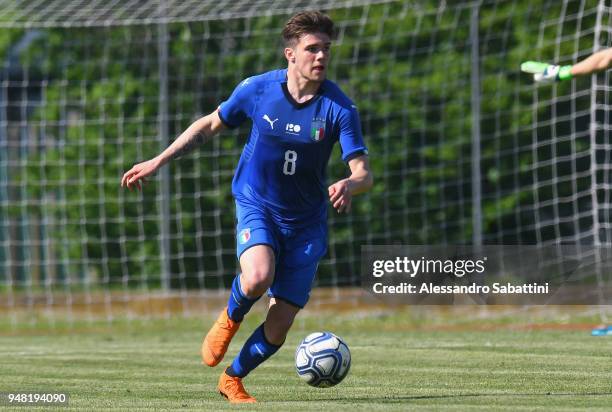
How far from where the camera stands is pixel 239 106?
8.15 metres

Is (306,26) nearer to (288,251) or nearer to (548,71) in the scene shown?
(288,251)

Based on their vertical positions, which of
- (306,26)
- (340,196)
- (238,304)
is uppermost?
(306,26)

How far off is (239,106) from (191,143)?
0.38 meters

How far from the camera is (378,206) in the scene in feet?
64.5

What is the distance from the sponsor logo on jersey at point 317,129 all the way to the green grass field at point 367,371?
5.07ft

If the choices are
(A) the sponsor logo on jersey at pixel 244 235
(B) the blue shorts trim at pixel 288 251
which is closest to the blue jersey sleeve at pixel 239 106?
(B) the blue shorts trim at pixel 288 251

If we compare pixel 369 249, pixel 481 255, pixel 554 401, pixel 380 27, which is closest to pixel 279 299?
pixel 554 401

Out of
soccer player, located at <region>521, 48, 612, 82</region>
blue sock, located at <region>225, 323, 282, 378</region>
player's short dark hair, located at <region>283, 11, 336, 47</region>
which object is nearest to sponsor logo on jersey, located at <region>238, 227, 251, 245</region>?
blue sock, located at <region>225, 323, 282, 378</region>

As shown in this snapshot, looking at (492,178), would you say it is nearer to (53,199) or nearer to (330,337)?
(53,199)

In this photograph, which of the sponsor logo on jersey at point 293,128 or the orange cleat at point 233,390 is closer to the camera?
the orange cleat at point 233,390

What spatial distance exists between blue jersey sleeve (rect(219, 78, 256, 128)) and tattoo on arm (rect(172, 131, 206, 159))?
17 cm

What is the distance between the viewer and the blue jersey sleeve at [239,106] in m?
8.13

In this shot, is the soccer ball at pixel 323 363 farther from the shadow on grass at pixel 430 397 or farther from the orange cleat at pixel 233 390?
the orange cleat at pixel 233 390
